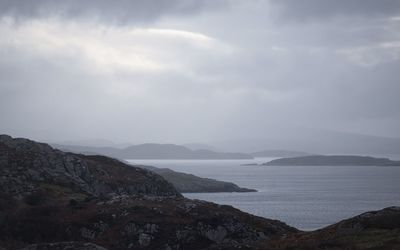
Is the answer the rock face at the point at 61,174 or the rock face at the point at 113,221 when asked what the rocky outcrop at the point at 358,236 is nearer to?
the rock face at the point at 113,221

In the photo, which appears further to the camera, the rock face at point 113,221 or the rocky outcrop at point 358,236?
the rock face at point 113,221

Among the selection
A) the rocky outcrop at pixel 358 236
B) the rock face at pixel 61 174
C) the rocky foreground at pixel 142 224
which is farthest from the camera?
the rock face at pixel 61 174

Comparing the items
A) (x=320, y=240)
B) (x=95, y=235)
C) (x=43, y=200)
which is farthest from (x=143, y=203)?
(x=320, y=240)

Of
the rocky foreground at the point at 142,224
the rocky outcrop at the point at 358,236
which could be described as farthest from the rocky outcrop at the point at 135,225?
the rocky outcrop at the point at 358,236

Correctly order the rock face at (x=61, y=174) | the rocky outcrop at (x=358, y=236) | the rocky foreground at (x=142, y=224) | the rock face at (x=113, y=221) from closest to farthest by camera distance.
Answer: the rocky outcrop at (x=358, y=236), the rocky foreground at (x=142, y=224), the rock face at (x=113, y=221), the rock face at (x=61, y=174)

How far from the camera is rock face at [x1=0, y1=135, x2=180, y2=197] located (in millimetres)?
77000

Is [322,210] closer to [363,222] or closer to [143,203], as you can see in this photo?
[143,203]

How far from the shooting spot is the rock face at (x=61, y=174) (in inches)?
3031

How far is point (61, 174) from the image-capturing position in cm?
8400

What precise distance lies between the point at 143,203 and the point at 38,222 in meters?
12.5

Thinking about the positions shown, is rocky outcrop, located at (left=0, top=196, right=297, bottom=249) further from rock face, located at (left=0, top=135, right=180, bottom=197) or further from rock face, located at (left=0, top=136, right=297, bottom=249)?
rock face, located at (left=0, top=135, right=180, bottom=197)

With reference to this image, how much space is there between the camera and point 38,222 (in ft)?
193

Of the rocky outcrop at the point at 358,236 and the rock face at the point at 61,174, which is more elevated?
the rock face at the point at 61,174

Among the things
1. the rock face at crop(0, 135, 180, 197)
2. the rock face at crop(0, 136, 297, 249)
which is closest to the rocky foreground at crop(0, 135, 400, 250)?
the rock face at crop(0, 136, 297, 249)
